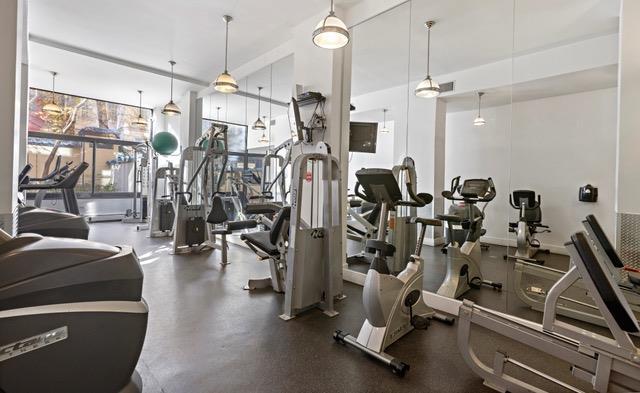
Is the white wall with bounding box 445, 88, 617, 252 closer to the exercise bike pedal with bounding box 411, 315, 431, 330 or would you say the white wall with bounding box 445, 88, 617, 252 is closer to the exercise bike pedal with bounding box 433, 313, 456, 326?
the exercise bike pedal with bounding box 433, 313, 456, 326

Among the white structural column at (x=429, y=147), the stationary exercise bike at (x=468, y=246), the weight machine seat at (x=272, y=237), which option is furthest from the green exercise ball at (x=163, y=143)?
the stationary exercise bike at (x=468, y=246)

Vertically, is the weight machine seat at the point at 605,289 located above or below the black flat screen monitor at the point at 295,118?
below

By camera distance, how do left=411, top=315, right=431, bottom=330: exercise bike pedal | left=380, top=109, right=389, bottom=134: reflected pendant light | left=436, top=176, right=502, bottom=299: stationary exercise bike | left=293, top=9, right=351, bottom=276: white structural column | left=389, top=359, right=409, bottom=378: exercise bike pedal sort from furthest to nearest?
left=380, top=109, right=389, bottom=134: reflected pendant light → left=293, top=9, right=351, bottom=276: white structural column → left=436, top=176, right=502, bottom=299: stationary exercise bike → left=411, top=315, right=431, bottom=330: exercise bike pedal → left=389, top=359, right=409, bottom=378: exercise bike pedal

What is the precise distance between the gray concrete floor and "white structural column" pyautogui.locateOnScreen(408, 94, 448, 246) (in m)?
0.92

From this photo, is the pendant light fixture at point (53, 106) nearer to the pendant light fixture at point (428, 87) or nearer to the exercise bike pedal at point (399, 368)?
the pendant light fixture at point (428, 87)

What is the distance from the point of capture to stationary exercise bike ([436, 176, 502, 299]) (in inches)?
127

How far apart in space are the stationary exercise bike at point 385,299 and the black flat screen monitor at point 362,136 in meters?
1.67

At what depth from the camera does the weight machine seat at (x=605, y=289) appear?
1360mm

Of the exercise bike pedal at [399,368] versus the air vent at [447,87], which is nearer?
the exercise bike pedal at [399,368]

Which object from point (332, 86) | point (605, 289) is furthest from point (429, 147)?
point (605, 289)

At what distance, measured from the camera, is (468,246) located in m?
3.43

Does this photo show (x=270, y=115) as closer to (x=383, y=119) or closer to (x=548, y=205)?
(x=383, y=119)

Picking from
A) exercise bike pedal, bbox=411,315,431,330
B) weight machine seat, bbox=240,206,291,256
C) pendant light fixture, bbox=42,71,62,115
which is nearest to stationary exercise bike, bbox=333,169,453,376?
exercise bike pedal, bbox=411,315,431,330

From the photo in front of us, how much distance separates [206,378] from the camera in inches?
73.9
